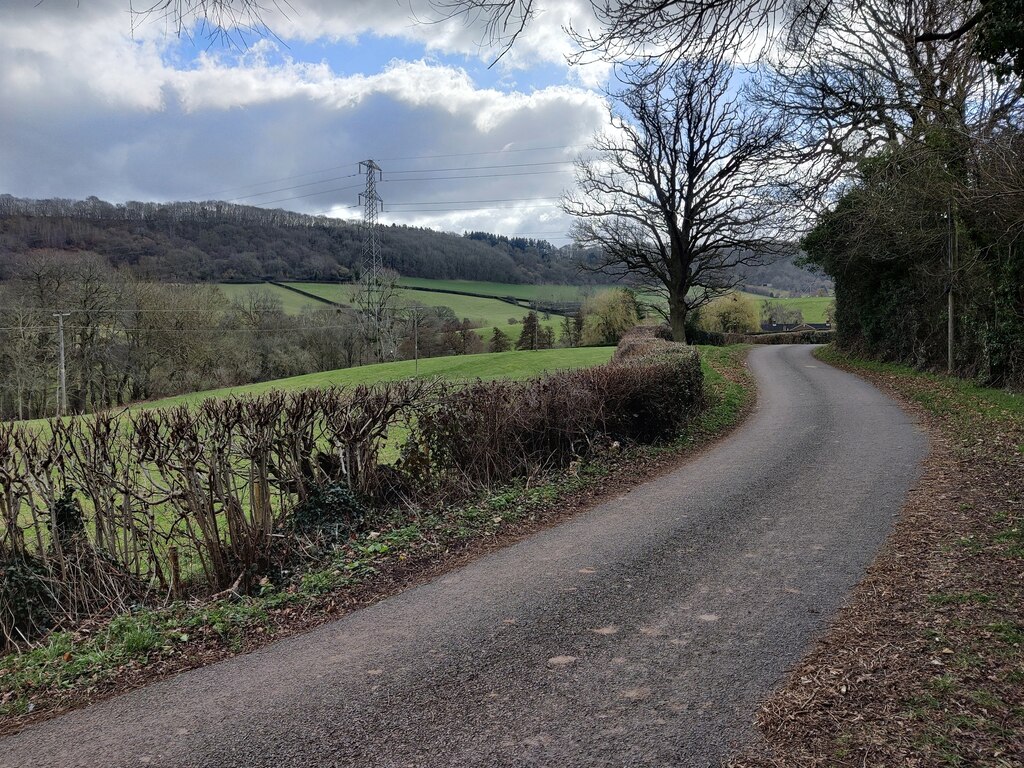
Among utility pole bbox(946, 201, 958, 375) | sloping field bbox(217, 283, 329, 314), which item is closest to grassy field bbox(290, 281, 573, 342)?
sloping field bbox(217, 283, 329, 314)

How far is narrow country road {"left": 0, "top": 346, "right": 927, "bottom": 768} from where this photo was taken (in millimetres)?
3252

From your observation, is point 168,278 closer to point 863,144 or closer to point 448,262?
→ point 448,262

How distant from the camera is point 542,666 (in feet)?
13.2

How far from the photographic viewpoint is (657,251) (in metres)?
30.6

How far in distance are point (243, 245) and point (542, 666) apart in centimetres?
7165

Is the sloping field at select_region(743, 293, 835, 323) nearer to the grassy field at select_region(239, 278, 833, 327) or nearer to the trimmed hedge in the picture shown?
the grassy field at select_region(239, 278, 833, 327)

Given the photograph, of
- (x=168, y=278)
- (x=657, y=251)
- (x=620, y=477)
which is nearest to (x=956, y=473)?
(x=620, y=477)

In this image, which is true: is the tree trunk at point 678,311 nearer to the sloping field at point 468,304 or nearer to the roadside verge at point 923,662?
the roadside verge at point 923,662

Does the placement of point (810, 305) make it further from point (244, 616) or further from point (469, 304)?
point (244, 616)

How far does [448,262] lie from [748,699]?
282 ft

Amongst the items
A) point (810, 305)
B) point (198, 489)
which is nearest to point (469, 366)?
point (198, 489)

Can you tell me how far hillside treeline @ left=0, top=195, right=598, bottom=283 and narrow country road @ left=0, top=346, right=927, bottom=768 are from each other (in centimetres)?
2695

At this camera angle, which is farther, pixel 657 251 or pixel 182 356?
pixel 182 356

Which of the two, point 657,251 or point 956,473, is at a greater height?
point 657,251
